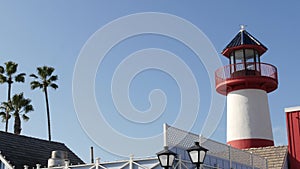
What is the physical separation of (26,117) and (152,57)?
94.6ft

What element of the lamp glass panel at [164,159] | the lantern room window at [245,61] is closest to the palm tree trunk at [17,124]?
the lantern room window at [245,61]

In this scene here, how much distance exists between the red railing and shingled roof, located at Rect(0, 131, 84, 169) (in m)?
8.02

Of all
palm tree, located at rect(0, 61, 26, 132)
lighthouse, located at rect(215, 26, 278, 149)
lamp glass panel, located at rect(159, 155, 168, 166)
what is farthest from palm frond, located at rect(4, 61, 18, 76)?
lamp glass panel, located at rect(159, 155, 168, 166)

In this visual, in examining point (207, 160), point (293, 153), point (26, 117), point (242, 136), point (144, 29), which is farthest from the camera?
point (26, 117)

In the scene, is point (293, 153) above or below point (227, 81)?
below

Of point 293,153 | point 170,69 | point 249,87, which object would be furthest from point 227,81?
point 170,69

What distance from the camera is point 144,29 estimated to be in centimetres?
1491

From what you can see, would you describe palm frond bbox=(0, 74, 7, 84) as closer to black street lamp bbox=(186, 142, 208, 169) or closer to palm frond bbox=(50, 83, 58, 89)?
palm frond bbox=(50, 83, 58, 89)

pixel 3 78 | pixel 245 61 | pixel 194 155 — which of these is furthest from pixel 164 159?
pixel 3 78

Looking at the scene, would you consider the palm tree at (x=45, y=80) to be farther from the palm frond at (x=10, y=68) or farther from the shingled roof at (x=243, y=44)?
the shingled roof at (x=243, y=44)

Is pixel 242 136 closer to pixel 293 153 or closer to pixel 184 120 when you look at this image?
pixel 293 153

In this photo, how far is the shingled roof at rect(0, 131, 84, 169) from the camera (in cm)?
2298

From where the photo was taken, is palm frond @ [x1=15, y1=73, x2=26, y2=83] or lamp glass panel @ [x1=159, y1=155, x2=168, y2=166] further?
palm frond @ [x1=15, y1=73, x2=26, y2=83]

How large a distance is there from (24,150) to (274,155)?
10.8 meters
